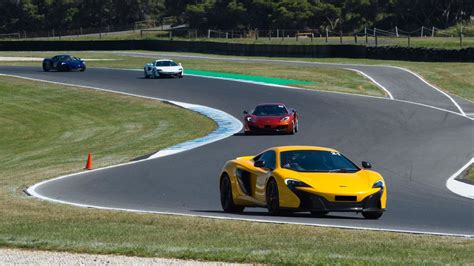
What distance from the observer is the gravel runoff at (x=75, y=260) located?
10500 mm

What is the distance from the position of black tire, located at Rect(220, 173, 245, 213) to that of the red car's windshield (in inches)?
718

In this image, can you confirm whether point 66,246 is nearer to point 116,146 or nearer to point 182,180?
point 182,180

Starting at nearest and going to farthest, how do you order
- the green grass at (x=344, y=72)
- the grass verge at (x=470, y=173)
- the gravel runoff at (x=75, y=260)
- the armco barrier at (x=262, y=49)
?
the gravel runoff at (x=75, y=260), the grass verge at (x=470, y=173), the green grass at (x=344, y=72), the armco barrier at (x=262, y=49)

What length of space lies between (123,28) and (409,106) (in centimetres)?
8684

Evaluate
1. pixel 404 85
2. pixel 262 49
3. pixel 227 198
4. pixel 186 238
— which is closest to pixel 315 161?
pixel 227 198

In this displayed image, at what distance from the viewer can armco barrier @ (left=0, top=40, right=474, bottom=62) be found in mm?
63531

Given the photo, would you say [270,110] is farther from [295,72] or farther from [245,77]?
[295,72]

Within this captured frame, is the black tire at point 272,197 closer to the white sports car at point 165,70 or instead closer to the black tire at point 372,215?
the black tire at point 372,215

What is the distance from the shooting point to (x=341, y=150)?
98.6 ft

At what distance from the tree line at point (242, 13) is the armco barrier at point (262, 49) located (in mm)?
23876

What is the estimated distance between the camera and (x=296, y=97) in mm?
48719

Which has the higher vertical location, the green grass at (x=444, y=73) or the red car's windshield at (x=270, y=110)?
the red car's windshield at (x=270, y=110)

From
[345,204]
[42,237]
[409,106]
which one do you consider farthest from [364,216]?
[409,106]

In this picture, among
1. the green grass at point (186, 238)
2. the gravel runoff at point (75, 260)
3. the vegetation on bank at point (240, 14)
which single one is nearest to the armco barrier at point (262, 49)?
the vegetation on bank at point (240, 14)
